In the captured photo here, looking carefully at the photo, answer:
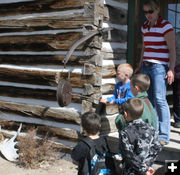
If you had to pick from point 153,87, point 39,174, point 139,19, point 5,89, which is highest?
point 139,19

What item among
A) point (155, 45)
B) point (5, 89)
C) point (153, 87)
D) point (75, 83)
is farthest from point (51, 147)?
point (155, 45)

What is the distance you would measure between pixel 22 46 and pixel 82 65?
53.6 inches

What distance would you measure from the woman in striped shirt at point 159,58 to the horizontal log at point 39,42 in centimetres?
107

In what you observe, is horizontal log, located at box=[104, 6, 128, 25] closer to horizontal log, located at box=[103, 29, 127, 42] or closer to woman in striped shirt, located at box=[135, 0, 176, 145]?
horizontal log, located at box=[103, 29, 127, 42]

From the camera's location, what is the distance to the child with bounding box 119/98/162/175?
3.22m

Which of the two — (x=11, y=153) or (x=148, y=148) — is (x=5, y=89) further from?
(x=148, y=148)

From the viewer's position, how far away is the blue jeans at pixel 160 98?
13.9 ft

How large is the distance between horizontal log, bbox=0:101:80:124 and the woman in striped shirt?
4.36 feet

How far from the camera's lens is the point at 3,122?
6129mm

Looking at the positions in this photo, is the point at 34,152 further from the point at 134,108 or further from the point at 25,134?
the point at 134,108

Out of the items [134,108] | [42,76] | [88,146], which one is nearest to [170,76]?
[134,108]

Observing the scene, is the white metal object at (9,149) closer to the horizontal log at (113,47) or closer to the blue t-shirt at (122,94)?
the blue t-shirt at (122,94)

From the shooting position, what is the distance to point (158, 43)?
4.42 metres

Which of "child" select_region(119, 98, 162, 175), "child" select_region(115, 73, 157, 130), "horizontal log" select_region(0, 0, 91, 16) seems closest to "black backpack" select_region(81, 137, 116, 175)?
"child" select_region(119, 98, 162, 175)
